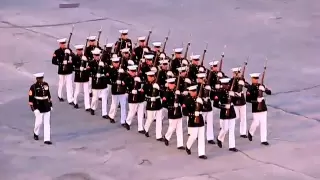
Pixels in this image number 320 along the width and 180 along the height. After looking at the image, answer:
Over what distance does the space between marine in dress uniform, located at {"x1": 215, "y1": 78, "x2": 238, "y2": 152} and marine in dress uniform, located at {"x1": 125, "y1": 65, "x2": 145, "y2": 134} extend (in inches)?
78.4

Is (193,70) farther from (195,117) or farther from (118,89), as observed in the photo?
(195,117)

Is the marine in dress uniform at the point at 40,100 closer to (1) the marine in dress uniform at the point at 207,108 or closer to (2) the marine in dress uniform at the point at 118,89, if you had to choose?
(2) the marine in dress uniform at the point at 118,89

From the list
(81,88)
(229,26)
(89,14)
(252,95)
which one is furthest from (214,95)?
(89,14)

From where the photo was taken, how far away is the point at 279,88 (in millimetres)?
22719

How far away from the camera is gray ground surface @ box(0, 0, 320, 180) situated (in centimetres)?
1667

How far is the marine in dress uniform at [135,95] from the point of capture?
1841cm

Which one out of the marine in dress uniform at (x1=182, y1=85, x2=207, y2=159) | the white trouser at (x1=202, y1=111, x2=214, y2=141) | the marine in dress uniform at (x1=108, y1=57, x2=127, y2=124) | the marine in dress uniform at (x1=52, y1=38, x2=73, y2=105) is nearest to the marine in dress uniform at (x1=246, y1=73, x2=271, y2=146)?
the white trouser at (x1=202, y1=111, x2=214, y2=141)

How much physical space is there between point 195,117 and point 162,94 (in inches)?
58.6

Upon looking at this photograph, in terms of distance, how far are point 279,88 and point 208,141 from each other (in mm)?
5281

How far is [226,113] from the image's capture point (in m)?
17.4

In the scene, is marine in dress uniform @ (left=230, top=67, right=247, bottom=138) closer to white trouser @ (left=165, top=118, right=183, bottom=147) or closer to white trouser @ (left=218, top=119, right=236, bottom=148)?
white trouser @ (left=218, top=119, right=236, bottom=148)

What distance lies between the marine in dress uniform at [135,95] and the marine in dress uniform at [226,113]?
1.99 m

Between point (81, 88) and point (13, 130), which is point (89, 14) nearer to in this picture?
point (81, 88)

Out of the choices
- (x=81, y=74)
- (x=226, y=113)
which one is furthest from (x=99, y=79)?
(x=226, y=113)
